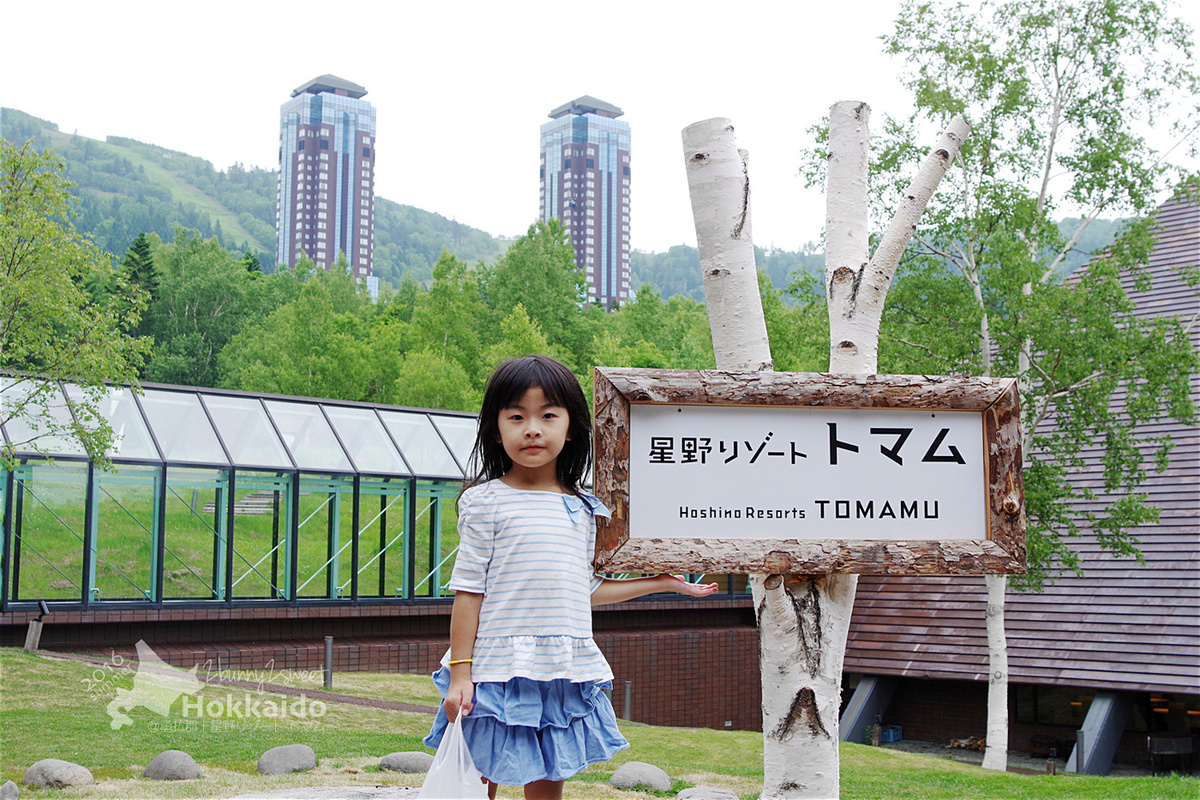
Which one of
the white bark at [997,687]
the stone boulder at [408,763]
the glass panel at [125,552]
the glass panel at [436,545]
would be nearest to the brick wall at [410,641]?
the glass panel at [436,545]

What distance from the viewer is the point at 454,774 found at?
2.05m

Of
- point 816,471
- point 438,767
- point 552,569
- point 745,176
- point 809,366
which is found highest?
point 809,366

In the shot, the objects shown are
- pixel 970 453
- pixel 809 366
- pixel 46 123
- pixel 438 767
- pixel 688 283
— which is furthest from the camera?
pixel 46 123

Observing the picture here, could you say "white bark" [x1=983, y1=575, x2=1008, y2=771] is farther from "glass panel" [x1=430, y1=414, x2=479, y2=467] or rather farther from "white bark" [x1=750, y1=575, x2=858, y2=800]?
"white bark" [x1=750, y1=575, x2=858, y2=800]

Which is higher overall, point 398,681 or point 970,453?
point 970,453

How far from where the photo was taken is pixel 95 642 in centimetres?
1077

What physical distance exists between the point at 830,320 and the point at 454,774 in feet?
5.04

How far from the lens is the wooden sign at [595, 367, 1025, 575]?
2.10 m

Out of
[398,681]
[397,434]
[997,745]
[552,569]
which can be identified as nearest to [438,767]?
[552,569]

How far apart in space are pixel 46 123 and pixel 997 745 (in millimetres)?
135519

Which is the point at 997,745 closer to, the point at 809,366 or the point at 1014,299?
the point at 1014,299

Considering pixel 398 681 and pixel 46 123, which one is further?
pixel 46 123

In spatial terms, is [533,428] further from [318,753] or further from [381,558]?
[381,558]

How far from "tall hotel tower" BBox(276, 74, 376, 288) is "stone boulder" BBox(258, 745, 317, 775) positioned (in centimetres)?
8868
